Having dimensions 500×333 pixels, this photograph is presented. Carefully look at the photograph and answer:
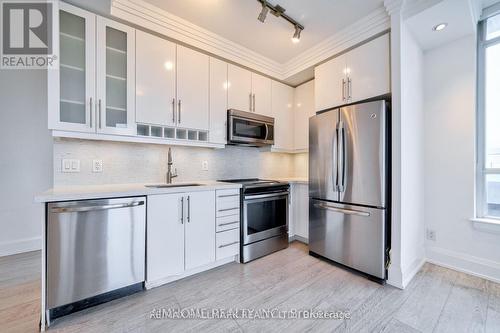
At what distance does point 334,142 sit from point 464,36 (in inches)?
71.7

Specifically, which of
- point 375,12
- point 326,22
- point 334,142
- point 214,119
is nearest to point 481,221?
point 334,142

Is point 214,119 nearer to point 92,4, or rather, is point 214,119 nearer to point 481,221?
point 92,4

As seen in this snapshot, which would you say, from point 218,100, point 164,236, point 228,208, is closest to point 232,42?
point 218,100

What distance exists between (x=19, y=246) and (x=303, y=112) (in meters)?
4.39

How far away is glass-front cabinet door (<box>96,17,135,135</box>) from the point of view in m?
1.94

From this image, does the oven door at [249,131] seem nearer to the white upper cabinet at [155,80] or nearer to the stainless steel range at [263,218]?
the stainless steel range at [263,218]

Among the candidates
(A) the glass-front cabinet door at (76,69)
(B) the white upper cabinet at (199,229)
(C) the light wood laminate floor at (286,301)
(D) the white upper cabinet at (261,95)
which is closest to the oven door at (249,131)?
(D) the white upper cabinet at (261,95)

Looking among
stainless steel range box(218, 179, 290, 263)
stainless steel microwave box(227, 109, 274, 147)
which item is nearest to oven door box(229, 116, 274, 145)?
stainless steel microwave box(227, 109, 274, 147)

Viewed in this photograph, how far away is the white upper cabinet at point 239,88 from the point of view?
9.12ft

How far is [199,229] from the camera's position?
2166 mm

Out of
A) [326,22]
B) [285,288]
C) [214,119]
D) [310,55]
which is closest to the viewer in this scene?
[285,288]

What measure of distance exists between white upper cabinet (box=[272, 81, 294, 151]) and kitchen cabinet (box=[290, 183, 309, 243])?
0.75 m

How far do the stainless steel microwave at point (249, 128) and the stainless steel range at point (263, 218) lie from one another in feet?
2.04

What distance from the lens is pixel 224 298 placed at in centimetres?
181
